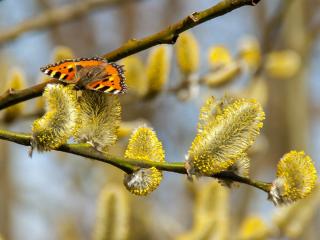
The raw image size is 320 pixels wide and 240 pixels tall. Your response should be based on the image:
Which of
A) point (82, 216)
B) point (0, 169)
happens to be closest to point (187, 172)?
point (0, 169)

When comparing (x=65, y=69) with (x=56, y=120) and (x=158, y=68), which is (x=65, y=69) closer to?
(x=56, y=120)

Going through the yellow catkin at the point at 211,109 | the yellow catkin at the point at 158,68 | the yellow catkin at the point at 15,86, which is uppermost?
the yellow catkin at the point at 158,68

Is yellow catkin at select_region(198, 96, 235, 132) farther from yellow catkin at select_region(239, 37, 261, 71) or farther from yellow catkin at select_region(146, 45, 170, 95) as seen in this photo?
yellow catkin at select_region(239, 37, 261, 71)

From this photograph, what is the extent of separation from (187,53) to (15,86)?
459 mm

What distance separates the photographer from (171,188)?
4.57m

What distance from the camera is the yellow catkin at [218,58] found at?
1.71 meters

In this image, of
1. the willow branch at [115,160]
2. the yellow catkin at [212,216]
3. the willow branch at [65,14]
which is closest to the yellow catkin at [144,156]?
the willow branch at [115,160]

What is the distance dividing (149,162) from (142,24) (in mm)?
4240

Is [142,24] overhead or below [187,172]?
overhead

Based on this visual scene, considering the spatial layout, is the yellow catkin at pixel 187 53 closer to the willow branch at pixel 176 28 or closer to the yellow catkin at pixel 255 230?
the yellow catkin at pixel 255 230

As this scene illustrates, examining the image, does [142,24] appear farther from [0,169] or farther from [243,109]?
[243,109]

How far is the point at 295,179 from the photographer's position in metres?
0.87

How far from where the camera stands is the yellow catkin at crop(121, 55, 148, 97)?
1547 mm

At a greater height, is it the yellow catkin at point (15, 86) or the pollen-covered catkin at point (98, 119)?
the yellow catkin at point (15, 86)
